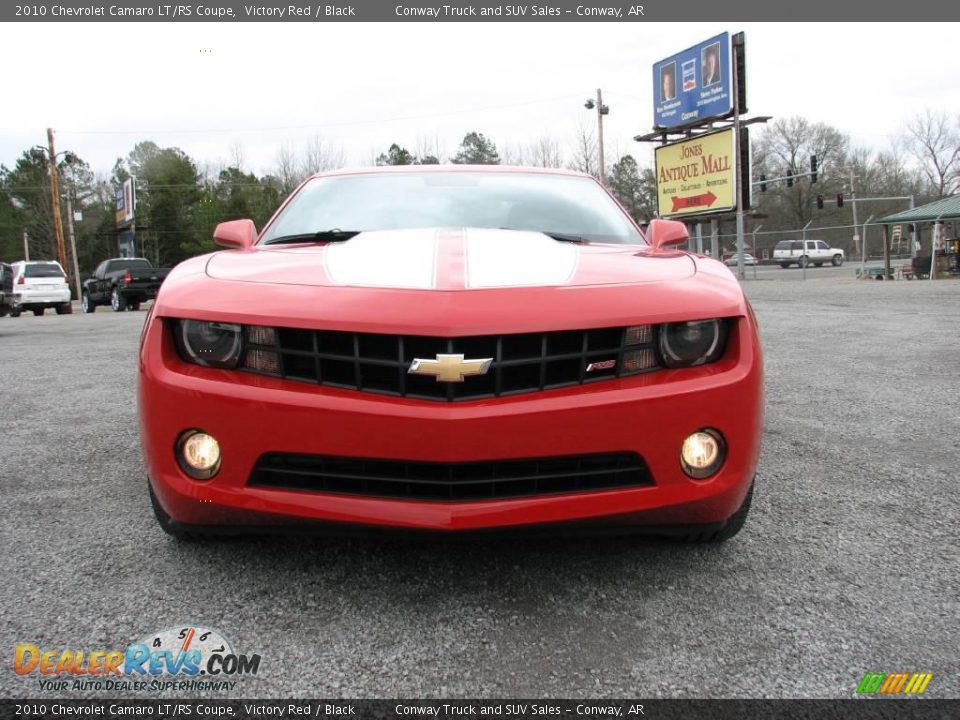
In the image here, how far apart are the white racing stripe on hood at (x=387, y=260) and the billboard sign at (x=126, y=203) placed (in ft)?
174

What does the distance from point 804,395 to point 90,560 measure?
4496mm

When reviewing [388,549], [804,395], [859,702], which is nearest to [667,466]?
[859,702]

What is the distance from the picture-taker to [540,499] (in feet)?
6.13

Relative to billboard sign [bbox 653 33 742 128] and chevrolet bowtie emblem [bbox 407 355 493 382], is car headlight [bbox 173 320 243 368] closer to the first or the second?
chevrolet bowtie emblem [bbox 407 355 493 382]

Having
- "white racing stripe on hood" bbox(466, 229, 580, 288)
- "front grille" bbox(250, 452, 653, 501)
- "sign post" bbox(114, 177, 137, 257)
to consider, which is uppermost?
"sign post" bbox(114, 177, 137, 257)

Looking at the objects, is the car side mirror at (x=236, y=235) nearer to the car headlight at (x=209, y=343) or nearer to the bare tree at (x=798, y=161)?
the car headlight at (x=209, y=343)

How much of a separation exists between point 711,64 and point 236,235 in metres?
31.4

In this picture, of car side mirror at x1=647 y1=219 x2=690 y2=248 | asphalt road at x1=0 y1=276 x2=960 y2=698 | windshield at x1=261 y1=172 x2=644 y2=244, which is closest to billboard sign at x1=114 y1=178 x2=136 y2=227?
asphalt road at x1=0 y1=276 x2=960 y2=698

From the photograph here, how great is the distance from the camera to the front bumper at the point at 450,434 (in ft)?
5.91

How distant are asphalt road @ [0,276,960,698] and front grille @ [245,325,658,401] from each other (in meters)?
0.63

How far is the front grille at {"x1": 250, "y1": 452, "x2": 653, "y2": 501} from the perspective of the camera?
6.07ft

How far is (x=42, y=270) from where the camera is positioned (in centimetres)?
2289

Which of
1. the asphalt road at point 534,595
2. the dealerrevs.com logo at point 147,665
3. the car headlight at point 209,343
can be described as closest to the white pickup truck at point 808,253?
the asphalt road at point 534,595

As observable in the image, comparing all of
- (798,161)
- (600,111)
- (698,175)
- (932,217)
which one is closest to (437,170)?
(932,217)
